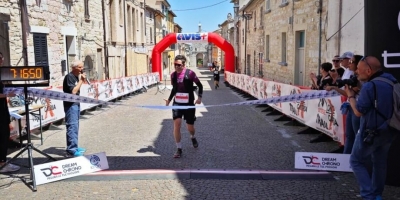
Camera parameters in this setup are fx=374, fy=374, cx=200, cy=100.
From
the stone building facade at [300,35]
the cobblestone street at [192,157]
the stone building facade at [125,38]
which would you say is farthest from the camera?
the stone building facade at [125,38]

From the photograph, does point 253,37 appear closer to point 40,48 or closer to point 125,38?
point 125,38

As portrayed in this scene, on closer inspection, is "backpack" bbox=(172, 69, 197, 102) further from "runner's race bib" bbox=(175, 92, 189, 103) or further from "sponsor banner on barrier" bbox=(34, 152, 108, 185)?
"sponsor banner on barrier" bbox=(34, 152, 108, 185)

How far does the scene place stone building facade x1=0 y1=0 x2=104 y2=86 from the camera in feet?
34.3

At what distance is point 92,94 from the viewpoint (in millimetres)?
13078

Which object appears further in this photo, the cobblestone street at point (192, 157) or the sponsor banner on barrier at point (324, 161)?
the sponsor banner on barrier at point (324, 161)

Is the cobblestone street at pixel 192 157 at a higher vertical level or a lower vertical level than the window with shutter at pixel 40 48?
lower

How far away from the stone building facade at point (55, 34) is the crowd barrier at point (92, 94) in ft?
4.94

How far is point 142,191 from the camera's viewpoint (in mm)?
4840

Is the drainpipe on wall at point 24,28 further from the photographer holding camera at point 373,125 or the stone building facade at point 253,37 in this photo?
the stone building facade at point 253,37

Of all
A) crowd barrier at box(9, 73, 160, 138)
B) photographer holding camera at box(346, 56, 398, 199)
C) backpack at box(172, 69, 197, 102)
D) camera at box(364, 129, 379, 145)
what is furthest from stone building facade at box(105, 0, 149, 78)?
camera at box(364, 129, 379, 145)

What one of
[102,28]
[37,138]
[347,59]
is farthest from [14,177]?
[102,28]

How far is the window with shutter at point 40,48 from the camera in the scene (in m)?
11.9

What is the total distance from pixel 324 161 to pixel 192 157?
221cm


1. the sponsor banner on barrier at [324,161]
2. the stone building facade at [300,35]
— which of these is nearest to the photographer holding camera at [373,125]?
the sponsor banner on barrier at [324,161]
